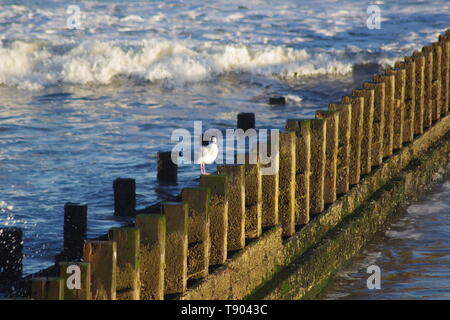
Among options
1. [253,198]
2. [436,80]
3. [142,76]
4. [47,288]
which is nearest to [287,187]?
[253,198]

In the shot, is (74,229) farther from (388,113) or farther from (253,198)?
(388,113)

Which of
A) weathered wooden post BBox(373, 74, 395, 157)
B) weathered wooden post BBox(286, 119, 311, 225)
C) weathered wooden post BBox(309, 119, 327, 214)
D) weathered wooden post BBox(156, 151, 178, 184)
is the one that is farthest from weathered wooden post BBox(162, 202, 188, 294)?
weathered wooden post BBox(156, 151, 178, 184)

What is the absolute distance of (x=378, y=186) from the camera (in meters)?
8.73

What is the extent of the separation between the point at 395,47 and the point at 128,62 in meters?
7.35

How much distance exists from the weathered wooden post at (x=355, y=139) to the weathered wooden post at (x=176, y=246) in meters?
3.35

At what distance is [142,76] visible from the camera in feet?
73.3

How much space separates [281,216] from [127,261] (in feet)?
7.66

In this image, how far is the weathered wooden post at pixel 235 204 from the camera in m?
5.69

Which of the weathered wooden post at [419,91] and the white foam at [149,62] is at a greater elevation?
the weathered wooden post at [419,91]

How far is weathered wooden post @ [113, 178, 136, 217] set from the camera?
30.0 ft

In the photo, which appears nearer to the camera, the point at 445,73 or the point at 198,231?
the point at 198,231

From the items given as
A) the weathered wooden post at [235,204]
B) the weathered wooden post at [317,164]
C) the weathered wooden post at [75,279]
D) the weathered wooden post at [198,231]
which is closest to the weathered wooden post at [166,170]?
the weathered wooden post at [317,164]

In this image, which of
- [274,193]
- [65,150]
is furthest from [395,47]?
[274,193]

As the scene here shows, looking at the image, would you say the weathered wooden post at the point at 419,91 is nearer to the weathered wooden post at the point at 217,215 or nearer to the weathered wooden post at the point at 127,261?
the weathered wooden post at the point at 217,215
